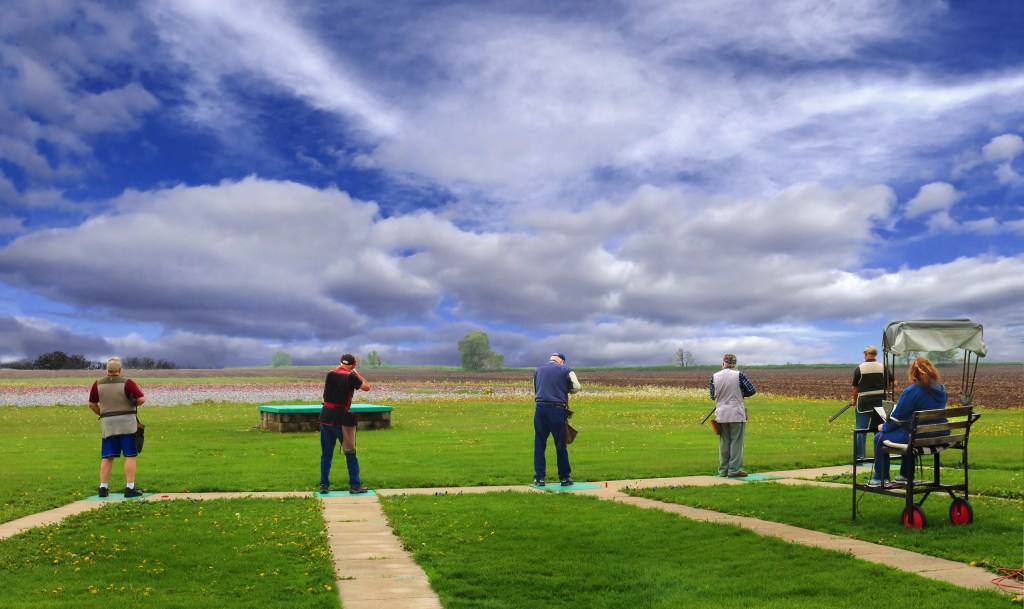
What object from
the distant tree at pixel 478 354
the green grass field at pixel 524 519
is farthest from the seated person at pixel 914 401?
the distant tree at pixel 478 354

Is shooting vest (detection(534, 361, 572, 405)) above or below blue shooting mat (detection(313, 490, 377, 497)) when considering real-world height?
above

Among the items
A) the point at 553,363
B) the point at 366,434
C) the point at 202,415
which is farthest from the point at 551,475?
the point at 202,415

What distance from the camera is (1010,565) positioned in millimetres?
8578

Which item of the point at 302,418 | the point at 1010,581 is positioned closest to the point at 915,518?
the point at 1010,581

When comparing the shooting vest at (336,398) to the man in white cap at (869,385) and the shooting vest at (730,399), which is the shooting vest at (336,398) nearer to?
the shooting vest at (730,399)

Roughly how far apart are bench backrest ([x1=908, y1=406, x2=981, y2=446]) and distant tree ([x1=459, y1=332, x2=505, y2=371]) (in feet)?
531

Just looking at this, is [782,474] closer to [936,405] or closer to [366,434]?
[936,405]

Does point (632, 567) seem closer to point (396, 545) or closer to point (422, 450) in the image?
point (396, 545)

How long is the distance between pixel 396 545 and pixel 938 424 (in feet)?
23.1

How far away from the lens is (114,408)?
47.3ft

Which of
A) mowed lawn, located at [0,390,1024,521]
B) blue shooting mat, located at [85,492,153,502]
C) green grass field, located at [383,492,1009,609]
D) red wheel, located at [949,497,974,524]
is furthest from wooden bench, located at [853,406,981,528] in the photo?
blue shooting mat, located at [85,492,153,502]

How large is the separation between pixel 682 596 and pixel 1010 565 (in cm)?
361

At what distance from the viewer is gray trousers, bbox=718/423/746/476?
16.6 metres

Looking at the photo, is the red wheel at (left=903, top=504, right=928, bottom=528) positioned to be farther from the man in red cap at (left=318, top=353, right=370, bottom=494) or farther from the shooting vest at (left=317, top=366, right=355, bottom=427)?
the shooting vest at (left=317, top=366, right=355, bottom=427)
